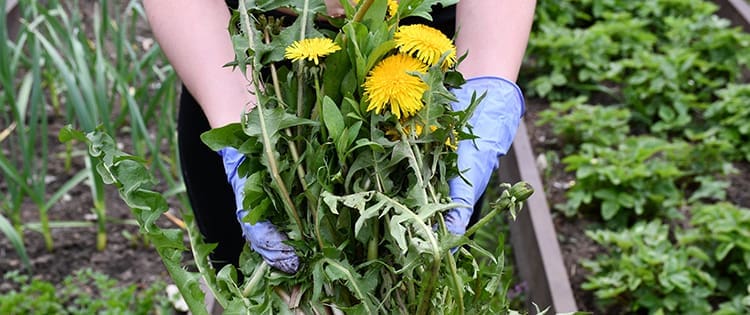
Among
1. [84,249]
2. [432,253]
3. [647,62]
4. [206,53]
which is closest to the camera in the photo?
[432,253]

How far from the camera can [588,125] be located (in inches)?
132

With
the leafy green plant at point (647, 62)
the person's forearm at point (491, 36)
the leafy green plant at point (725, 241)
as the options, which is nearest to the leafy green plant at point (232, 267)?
the person's forearm at point (491, 36)

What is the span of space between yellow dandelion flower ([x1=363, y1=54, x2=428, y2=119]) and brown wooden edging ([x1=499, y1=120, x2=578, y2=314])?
1.34 metres

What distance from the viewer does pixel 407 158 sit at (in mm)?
1221

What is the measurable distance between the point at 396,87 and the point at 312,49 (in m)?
0.12

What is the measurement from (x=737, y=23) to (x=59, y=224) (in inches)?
121

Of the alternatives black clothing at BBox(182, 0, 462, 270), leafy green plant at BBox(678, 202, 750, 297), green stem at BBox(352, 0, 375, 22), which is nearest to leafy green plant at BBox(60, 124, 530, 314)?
green stem at BBox(352, 0, 375, 22)

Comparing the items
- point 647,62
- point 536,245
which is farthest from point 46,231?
point 647,62

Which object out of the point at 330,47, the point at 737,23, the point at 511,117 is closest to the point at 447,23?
the point at 511,117

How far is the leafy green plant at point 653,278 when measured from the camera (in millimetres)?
2500

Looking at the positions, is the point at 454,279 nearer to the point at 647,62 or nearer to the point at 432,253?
the point at 432,253

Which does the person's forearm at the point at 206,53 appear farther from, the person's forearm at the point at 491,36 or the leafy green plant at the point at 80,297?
the leafy green plant at the point at 80,297

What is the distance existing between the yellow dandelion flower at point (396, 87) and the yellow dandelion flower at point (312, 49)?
0.06m

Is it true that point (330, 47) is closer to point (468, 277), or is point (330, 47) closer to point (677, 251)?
point (468, 277)
